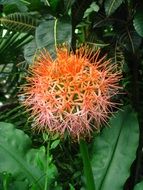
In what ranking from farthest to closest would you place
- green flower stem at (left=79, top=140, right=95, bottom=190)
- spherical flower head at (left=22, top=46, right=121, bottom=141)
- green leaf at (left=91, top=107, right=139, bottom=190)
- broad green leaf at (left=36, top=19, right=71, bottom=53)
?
green leaf at (left=91, top=107, right=139, bottom=190), broad green leaf at (left=36, top=19, right=71, bottom=53), green flower stem at (left=79, top=140, right=95, bottom=190), spherical flower head at (left=22, top=46, right=121, bottom=141)

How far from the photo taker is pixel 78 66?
1.14 meters

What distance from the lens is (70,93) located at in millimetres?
1103

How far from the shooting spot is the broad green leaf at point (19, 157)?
1563mm

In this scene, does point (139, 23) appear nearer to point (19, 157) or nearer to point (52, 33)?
point (52, 33)

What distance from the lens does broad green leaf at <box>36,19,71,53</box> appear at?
1396mm

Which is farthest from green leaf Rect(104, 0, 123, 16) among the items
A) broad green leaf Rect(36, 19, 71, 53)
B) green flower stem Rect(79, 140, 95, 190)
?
green flower stem Rect(79, 140, 95, 190)

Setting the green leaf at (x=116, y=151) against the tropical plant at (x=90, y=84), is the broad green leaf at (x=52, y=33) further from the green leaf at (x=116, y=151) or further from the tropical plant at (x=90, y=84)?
the green leaf at (x=116, y=151)

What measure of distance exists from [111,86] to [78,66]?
12 centimetres

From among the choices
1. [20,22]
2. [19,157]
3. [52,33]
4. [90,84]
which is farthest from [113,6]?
[19,157]

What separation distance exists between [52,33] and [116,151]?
1.50 feet

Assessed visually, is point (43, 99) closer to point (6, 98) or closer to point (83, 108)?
point (83, 108)

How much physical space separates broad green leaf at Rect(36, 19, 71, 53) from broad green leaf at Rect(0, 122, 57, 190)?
36 centimetres

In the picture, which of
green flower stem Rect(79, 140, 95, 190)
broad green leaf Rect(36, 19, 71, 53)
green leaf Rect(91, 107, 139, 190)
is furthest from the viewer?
green leaf Rect(91, 107, 139, 190)

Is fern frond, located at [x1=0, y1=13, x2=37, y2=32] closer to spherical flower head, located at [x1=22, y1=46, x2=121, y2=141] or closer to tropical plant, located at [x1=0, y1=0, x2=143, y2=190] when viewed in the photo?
tropical plant, located at [x1=0, y1=0, x2=143, y2=190]
